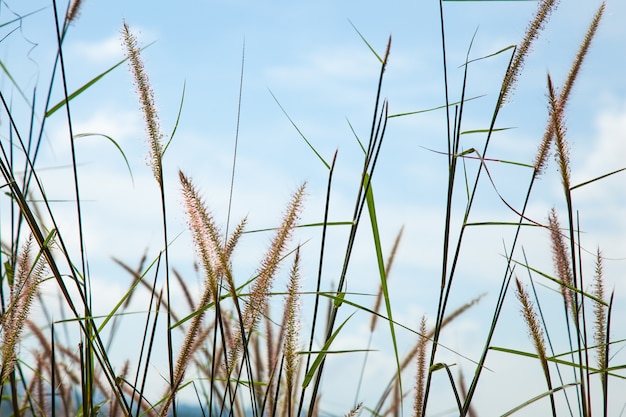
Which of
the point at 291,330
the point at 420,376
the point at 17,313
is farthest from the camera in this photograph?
the point at 420,376

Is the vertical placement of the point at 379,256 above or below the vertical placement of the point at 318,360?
above

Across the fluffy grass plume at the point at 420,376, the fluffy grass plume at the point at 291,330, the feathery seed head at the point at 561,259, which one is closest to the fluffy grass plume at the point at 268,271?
the fluffy grass plume at the point at 291,330

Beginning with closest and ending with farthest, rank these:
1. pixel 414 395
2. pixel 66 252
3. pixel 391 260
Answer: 1. pixel 66 252
2. pixel 414 395
3. pixel 391 260

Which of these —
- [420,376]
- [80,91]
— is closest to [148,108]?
[80,91]

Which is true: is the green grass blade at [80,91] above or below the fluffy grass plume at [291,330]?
above

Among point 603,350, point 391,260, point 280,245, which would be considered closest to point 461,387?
point 391,260

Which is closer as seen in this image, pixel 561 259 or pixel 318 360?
pixel 318 360

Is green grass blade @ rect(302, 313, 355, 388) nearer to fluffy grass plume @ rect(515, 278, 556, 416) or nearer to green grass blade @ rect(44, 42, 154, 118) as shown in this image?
fluffy grass plume @ rect(515, 278, 556, 416)

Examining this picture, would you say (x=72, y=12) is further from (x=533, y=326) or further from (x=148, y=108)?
(x=533, y=326)

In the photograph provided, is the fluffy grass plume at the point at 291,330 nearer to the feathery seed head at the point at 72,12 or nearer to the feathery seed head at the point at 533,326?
the feathery seed head at the point at 533,326

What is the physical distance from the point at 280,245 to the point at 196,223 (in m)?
0.19

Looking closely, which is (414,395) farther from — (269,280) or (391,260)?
(391,260)

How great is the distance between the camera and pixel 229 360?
164cm

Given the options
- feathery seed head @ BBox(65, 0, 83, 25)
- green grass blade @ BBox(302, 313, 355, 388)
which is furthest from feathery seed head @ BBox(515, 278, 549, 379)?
feathery seed head @ BBox(65, 0, 83, 25)
